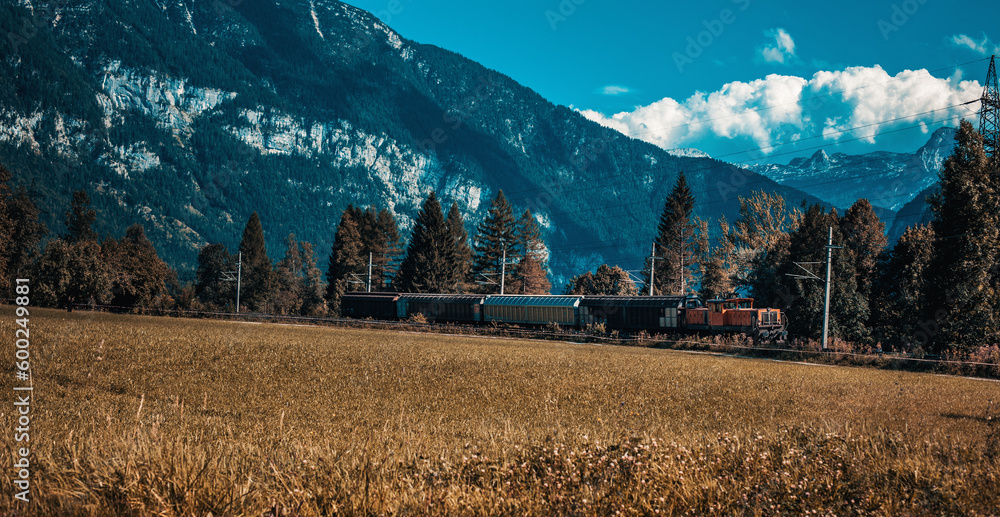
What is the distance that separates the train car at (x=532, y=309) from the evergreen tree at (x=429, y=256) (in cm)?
2762

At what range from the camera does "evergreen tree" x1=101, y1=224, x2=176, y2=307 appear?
59.2 meters

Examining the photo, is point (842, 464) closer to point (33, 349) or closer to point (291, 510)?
point (291, 510)

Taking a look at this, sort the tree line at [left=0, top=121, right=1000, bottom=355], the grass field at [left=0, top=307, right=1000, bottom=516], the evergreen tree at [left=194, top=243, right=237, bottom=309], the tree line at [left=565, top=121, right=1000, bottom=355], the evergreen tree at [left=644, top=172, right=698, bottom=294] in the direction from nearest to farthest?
the grass field at [left=0, top=307, right=1000, bottom=516] < the tree line at [left=565, top=121, right=1000, bottom=355] < the tree line at [left=0, top=121, right=1000, bottom=355] < the evergreen tree at [left=644, top=172, right=698, bottom=294] < the evergreen tree at [left=194, top=243, right=237, bottom=309]

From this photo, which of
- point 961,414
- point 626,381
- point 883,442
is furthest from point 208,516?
point 961,414

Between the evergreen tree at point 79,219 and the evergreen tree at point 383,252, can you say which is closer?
the evergreen tree at point 79,219

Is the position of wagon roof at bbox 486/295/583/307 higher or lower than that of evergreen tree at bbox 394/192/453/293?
lower

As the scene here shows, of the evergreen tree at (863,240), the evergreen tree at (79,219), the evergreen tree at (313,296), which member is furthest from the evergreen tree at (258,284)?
the evergreen tree at (863,240)

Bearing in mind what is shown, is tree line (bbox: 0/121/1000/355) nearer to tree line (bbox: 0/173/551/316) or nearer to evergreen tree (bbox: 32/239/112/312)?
evergreen tree (bbox: 32/239/112/312)

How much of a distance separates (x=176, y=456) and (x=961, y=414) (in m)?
13.3

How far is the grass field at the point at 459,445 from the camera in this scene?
445 centimetres

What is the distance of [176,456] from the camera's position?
481 cm

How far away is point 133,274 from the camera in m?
62.5

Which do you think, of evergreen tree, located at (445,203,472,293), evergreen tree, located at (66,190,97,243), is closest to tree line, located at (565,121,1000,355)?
evergreen tree, located at (445,203,472,293)

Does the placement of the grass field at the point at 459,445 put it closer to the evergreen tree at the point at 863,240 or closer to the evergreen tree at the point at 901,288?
the evergreen tree at the point at 901,288
